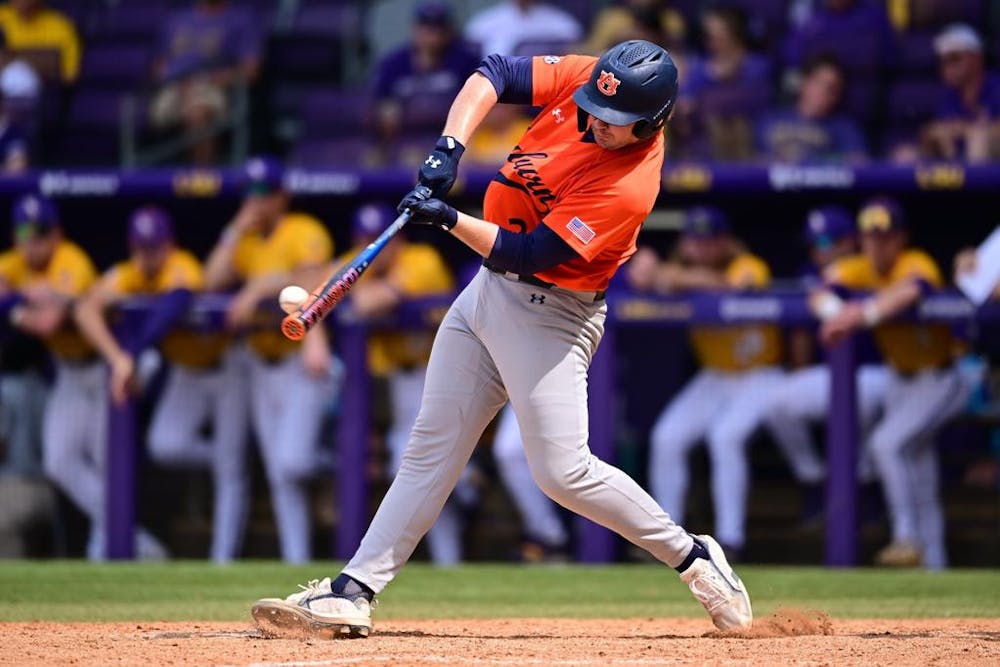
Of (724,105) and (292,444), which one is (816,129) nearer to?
(724,105)

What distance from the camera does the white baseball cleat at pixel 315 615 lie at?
4.23 meters

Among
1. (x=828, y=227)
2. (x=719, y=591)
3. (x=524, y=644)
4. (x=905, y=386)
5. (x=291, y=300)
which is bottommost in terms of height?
(x=524, y=644)

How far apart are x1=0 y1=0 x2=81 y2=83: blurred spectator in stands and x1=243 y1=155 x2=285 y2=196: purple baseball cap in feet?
7.67

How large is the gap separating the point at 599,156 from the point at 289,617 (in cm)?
143

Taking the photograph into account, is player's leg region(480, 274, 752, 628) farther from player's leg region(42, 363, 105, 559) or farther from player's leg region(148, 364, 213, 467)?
player's leg region(42, 363, 105, 559)

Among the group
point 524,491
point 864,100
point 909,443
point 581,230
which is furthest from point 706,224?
point 581,230

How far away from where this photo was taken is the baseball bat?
13.3 ft

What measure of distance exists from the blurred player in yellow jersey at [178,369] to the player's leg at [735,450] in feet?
7.32

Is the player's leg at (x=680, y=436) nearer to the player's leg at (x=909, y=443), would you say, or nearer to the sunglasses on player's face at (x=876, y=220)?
the player's leg at (x=909, y=443)

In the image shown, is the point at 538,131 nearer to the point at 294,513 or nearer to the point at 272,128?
the point at 294,513

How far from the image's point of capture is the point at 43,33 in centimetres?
1009

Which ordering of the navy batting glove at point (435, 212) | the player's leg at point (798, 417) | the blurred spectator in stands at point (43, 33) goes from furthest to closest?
the blurred spectator in stands at point (43, 33)
the player's leg at point (798, 417)
the navy batting glove at point (435, 212)

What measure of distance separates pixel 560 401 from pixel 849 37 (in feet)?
15.9

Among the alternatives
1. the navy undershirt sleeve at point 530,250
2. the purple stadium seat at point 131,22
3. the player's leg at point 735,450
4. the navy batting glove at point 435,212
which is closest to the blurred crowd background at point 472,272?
the player's leg at point 735,450
